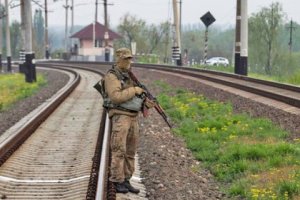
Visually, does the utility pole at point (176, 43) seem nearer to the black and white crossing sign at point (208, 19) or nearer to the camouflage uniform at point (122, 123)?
the black and white crossing sign at point (208, 19)

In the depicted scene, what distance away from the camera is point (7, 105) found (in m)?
21.6

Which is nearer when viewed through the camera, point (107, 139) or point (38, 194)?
point (38, 194)

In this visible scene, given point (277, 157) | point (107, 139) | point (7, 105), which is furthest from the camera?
point (7, 105)

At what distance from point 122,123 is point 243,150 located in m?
3.29

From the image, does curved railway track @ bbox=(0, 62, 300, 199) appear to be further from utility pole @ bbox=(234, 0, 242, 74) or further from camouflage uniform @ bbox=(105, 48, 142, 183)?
utility pole @ bbox=(234, 0, 242, 74)

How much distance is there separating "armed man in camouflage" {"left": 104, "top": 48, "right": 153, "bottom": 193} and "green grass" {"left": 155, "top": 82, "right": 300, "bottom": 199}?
1.58 m

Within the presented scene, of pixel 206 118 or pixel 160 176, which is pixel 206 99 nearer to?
pixel 206 118

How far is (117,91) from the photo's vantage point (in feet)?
24.1

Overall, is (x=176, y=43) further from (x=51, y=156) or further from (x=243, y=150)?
(x=243, y=150)

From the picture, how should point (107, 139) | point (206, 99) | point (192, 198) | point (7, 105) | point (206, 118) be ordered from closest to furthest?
1. point (192, 198)
2. point (107, 139)
3. point (206, 118)
4. point (206, 99)
5. point (7, 105)

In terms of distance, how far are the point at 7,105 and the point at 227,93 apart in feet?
26.5

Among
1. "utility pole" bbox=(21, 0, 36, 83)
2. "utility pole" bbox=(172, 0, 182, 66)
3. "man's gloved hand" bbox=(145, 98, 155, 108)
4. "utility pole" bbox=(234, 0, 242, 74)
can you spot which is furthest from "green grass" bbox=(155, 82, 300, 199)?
"utility pole" bbox=(172, 0, 182, 66)

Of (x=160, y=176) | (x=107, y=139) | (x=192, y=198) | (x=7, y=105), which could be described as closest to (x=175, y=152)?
(x=107, y=139)

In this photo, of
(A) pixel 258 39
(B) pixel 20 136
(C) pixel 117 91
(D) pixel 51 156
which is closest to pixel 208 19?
(B) pixel 20 136
